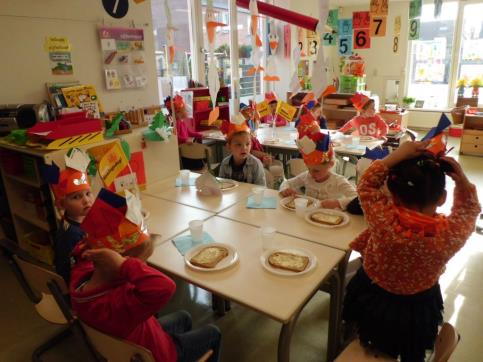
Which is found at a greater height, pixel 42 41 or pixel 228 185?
pixel 42 41

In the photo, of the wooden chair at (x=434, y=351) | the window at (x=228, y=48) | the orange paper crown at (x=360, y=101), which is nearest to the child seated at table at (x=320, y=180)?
the wooden chair at (x=434, y=351)

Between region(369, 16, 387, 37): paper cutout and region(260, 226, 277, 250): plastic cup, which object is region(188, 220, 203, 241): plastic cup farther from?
region(369, 16, 387, 37): paper cutout

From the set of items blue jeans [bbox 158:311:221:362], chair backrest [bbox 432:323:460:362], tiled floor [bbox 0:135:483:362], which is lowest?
tiled floor [bbox 0:135:483:362]

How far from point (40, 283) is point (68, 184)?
43 centimetres

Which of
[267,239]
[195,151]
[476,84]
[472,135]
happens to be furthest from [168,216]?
[476,84]

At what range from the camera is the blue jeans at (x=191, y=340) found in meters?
1.39

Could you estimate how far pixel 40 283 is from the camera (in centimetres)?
149

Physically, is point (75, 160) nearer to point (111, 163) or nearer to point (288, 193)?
point (111, 163)

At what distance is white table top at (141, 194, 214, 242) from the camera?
193 centimetres

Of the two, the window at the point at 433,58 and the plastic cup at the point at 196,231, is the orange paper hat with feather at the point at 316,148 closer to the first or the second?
the plastic cup at the point at 196,231

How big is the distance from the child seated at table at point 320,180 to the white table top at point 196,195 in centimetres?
30

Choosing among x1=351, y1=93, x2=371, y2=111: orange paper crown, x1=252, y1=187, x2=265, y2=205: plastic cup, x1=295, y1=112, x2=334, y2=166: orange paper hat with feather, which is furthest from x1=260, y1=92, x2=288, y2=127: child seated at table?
x1=252, y1=187, x2=265, y2=205: plastic cup

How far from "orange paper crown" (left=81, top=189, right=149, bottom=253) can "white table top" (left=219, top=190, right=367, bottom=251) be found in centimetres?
95

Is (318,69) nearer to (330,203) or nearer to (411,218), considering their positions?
(330,203)
